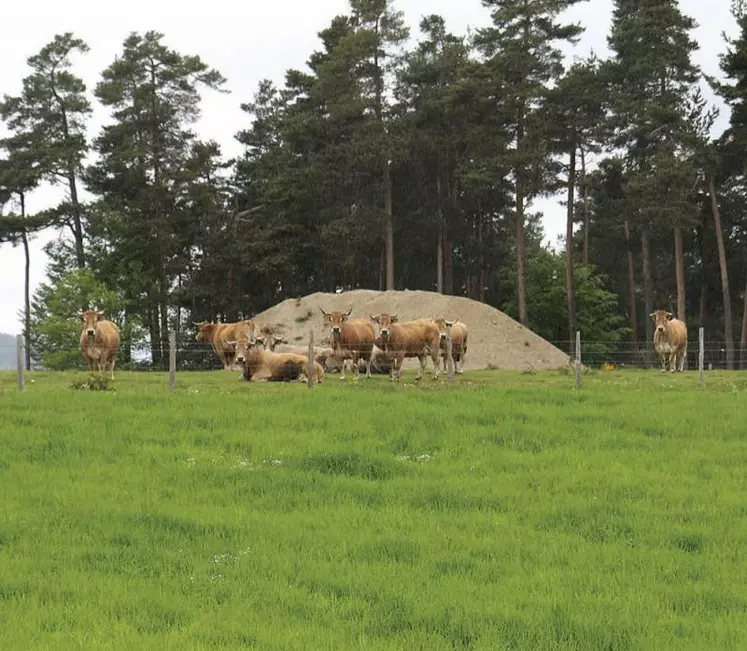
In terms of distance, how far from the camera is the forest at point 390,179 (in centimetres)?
3962

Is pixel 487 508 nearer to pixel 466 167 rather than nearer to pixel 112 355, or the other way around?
pixel 112 355

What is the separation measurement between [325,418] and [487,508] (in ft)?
15.8

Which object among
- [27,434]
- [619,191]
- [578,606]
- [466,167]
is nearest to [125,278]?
[466,167]

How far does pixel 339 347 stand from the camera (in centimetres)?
2295

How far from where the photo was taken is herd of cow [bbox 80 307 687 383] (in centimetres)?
2166

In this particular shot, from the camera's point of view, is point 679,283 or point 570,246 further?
point 570,246

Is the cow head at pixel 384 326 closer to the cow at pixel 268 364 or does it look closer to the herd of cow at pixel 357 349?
the herd of cow at pixel 357 349

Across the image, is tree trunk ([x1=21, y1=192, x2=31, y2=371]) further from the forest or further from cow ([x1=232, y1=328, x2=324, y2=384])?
cow ([x1=232, y1=328, x2=324, y2=384])

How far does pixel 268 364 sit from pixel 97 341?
4.35 metres

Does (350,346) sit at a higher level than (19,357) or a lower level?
higher

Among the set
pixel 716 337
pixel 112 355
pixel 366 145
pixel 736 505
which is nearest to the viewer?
pixel 736 505

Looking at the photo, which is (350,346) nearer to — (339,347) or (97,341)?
(339,347)

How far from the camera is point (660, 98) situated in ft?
124

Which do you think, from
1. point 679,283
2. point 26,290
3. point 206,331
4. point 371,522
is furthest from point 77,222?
point 371,522
